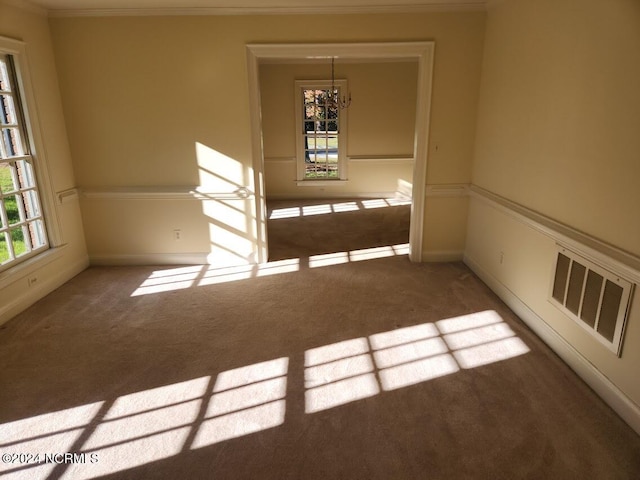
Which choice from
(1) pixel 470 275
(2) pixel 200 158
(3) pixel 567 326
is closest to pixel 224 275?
(2) pixel 200 158

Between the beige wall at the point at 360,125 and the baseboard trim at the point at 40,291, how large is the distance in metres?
4.31

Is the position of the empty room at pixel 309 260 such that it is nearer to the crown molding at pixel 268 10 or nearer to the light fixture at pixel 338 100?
the crown molding at pixel 268 10

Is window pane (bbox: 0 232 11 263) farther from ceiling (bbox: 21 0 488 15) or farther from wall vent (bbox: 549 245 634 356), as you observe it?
wall vent (bbox: 549 245 634 356)

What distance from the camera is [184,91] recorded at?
14.0 ft

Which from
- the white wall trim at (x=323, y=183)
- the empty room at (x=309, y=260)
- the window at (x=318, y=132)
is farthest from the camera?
the white wall trim at (x=323, y=183)

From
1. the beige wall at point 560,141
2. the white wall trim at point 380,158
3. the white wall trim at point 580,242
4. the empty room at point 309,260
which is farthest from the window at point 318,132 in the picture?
the white wall trim at point 580,242

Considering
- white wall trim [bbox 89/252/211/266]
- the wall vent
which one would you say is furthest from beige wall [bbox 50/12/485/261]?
the wall vent

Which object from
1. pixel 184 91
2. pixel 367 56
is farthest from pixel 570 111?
pixel 184 91

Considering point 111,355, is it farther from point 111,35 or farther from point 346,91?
point 346,91

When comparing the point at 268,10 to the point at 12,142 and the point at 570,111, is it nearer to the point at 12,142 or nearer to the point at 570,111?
the point at 12,142

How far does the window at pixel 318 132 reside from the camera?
7848 millimetres

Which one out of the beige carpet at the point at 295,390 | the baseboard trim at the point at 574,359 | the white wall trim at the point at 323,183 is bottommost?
the beige carpet at the point at 295,390

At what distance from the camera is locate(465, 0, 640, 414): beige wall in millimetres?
2258

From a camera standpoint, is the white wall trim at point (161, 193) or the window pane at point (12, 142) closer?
the window pane at point (12, 142)
